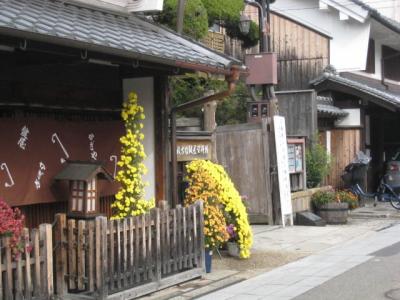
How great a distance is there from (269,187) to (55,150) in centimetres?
743

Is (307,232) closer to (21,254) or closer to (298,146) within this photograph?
(298,146)

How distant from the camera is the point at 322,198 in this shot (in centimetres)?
1588

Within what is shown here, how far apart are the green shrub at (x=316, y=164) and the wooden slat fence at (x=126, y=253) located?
8542 millimetres

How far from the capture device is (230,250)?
10.8 meters

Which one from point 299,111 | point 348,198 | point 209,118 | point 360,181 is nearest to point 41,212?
point 209,118

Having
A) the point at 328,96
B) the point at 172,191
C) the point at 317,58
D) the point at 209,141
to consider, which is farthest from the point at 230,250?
the point at 317,58

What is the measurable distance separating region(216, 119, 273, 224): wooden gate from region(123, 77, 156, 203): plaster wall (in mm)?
5146

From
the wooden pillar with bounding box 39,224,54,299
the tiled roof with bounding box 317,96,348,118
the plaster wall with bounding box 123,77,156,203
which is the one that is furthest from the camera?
the tiled roof with bounding box 317,96,348,118

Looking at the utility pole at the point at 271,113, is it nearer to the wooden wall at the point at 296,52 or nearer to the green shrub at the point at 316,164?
the green shrub at the point at 316,164

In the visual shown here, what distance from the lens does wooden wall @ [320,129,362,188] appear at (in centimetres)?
1977

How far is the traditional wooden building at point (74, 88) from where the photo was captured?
23.6 feet

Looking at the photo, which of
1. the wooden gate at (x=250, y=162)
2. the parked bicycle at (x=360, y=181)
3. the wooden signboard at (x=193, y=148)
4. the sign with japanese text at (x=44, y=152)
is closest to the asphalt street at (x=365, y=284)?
the sign with japanese text at (x=44, y=152)

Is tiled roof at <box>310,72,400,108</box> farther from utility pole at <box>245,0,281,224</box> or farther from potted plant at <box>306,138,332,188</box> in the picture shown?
utility pole at <box>245,0,281,224</box>

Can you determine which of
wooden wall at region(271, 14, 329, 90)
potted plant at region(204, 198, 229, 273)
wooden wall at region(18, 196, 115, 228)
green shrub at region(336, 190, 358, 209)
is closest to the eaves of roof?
wooden wall at region(271, 14, 329, 90)
